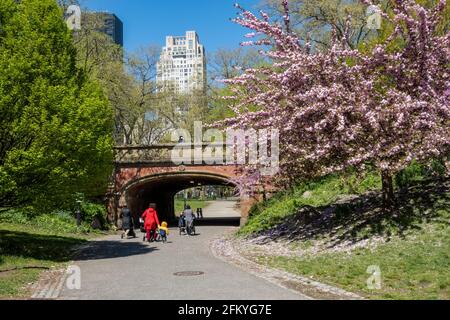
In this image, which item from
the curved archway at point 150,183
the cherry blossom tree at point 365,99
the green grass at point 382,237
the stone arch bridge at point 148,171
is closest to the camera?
the green grass at point 382,237

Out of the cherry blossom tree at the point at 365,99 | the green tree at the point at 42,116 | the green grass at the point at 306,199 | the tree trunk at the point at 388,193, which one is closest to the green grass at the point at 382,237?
the green grass at the point at 306,199

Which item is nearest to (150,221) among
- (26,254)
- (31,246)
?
(31,246)

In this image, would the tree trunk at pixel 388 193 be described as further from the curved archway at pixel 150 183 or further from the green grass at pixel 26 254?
the curved archway at pixel 150 183

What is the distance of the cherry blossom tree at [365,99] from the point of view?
14.2 meters

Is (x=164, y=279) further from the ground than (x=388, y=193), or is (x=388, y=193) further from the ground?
(x=388, y=193)

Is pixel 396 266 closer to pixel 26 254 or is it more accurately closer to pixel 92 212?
pixel 26 254

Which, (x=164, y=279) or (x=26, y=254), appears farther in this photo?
(x=26, y=254)

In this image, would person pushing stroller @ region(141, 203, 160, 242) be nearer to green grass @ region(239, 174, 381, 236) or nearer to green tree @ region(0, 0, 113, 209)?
green grass @ region(239, 174, 381, 236)

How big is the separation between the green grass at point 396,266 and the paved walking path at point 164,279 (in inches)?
62.1

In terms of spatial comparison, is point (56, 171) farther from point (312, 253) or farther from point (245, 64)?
point (245, 64)

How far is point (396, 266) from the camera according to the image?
38.0 feet

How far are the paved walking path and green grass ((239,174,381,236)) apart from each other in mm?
5501

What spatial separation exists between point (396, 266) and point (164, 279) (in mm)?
5605
